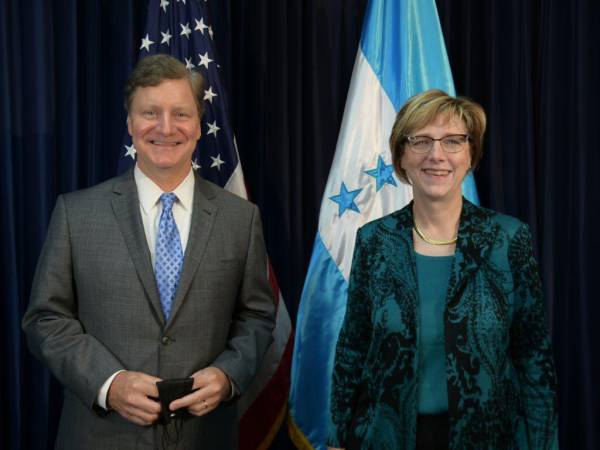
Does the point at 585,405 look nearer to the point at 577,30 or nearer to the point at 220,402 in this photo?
the point at 577,30

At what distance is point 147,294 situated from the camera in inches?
65.1

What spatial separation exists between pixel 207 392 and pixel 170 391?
0.12 metres

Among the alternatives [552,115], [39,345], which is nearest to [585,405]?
[552,115]

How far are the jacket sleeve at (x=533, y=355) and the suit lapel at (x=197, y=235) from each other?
2.68 feet

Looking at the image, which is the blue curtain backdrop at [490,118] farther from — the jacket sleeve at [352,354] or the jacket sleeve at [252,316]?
the jacket sleeve at [352,354]

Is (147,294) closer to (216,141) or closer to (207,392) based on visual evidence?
(207,392)

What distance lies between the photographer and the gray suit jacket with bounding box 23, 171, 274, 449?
64.1 inches

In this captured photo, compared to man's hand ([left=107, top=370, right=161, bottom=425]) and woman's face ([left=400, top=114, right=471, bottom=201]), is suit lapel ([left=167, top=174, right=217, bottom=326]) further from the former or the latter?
woman's face ([left=400, top=114, right=471, bottom=201])

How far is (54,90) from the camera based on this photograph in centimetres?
261

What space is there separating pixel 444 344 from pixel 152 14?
5.69 ft

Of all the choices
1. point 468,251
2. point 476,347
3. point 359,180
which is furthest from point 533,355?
point 359,180

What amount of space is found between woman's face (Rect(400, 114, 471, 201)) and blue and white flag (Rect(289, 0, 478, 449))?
2.91 feet

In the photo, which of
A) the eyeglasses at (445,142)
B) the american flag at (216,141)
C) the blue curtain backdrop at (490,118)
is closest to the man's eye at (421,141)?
the eyeglasses at (445,142)

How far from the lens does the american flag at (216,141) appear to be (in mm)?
2449
